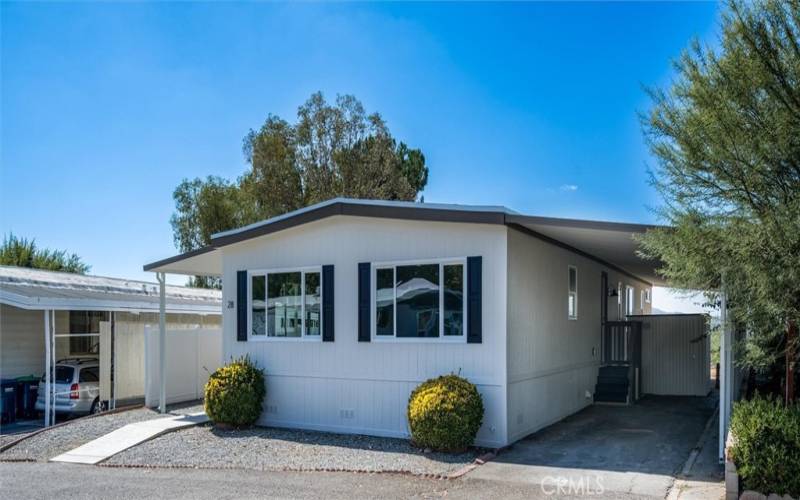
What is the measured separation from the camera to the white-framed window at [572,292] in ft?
38.2

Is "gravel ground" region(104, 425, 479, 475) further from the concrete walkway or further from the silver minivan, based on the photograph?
the silver minivan

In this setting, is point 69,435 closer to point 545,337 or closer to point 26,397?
point 26,397

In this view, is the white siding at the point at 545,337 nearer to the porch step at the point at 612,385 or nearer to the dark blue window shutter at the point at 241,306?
the porch step at the point at 612,385

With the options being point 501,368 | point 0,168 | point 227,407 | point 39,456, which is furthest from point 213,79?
point 501,368

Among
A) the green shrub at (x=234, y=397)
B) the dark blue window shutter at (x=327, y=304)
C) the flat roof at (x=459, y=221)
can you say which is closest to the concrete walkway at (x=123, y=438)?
the green shrub at (x=234, y=397)

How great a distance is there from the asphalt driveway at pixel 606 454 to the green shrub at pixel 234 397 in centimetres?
431

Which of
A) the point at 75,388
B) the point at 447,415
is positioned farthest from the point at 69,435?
the point at 447,415

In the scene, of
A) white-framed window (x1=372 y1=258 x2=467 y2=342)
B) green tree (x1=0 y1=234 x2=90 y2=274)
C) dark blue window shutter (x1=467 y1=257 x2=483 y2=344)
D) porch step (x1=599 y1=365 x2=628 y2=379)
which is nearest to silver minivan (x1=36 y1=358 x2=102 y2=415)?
white-framed window (x1=372 y1=258 x2=467 y2=342)

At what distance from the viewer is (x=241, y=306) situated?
36.9 feet

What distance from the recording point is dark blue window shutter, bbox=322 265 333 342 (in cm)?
1017

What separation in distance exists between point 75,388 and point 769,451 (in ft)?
40.6

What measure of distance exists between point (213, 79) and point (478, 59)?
19.2 ft

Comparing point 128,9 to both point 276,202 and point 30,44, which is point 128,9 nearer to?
point 30,44

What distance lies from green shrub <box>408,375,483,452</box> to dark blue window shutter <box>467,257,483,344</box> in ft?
2.26
